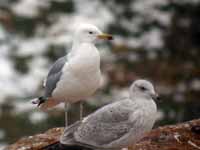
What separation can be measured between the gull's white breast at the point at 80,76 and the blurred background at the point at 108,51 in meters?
8.59

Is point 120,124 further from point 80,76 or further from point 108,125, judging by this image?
point 80,76

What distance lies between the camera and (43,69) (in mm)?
22266

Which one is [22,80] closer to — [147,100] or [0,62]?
[0,62]

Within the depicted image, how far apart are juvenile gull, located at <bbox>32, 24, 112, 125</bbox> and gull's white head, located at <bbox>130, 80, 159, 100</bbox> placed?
124 centimetres

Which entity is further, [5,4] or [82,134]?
→ [5,4]

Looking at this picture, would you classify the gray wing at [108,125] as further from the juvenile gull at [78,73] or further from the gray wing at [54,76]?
the gray wing at [54,76]

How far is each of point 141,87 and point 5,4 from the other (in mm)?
18120

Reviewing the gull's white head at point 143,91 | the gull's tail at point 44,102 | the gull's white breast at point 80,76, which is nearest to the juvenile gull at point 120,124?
the gull's white head at point 143,91

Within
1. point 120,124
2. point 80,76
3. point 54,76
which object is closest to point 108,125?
point 120,124

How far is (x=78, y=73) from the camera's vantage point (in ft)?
32.2

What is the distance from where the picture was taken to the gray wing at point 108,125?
27.8ft

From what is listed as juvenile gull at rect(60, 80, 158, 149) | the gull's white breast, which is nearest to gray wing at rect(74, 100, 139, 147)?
juvenile gull at rect(60, 80, 158, 149)

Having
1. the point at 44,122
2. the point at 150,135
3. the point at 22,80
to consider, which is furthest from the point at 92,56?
the point at 22,80

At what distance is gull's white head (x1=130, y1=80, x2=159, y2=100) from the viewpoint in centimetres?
862
